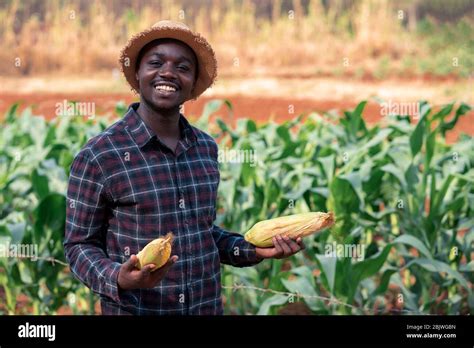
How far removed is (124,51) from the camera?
212 centimetres

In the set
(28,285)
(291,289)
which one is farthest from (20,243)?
(291,289)

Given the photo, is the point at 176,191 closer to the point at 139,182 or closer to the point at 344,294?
the point at 139,182

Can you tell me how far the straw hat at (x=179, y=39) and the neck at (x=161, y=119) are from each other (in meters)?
0.13

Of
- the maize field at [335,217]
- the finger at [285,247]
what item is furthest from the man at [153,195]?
the maize field at [335,217]

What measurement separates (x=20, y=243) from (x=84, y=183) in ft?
6.39

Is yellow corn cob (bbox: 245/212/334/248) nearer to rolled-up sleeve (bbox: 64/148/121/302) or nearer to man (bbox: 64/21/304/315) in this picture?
man (bbox: 64/21/304/315)

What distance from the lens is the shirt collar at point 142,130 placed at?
2.02 metres

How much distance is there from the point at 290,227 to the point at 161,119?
A: 0.39m

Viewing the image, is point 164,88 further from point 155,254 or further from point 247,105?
point 247,105

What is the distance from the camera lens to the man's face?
2.00m

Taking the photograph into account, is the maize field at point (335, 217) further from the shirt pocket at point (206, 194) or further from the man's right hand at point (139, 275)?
the man's right hand at point (139, 275)

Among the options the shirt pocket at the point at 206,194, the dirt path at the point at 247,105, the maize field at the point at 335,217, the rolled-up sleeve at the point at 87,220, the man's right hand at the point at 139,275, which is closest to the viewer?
the man's right hand at the point at 139,275

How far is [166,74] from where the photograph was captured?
1998 mm

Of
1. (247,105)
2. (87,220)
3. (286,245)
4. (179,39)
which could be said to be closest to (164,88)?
(179,39)
